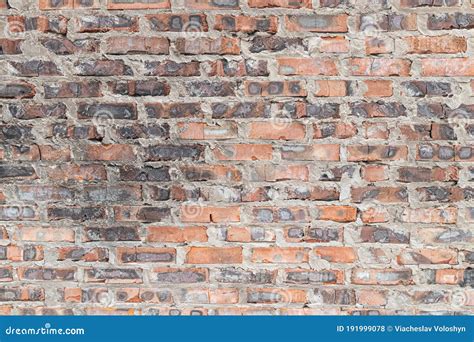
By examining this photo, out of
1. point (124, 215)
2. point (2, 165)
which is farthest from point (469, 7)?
point (2, 165)

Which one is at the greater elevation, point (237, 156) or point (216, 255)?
point (237, 156)

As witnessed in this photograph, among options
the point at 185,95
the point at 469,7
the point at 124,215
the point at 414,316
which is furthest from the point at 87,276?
the point at 469,7

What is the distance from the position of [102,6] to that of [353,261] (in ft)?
3.91

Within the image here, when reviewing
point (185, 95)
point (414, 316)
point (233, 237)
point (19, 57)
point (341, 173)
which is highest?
point (19, 57)

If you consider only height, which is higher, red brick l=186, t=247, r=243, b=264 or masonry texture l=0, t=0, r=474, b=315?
masonry texture l=0, t=0, r=474, b=315

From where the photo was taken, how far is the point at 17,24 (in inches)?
72.5

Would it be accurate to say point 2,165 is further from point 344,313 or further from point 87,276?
point 344,313

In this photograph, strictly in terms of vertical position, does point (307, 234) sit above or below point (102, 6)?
below

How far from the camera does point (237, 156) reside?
1856 millimetres

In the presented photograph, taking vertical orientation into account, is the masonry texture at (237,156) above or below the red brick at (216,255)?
above

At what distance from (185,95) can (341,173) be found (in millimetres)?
579

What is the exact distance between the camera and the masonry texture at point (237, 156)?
5.98ft

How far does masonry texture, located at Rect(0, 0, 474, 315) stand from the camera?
182 centimetres

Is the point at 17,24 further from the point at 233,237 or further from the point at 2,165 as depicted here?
the point at 233,237
